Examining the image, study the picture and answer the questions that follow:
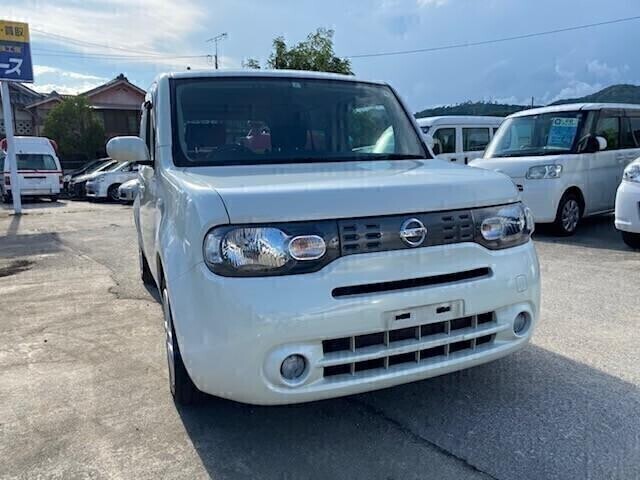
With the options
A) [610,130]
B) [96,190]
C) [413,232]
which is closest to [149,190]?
[413,232]

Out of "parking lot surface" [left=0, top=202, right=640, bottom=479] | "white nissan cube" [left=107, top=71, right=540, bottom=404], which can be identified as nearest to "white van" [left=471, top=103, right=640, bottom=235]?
"parking lot surface" [left=0, top=202, right=640, bottom=479]

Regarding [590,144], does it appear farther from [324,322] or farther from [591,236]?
[324,322]

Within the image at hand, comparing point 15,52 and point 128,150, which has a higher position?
point 15,52

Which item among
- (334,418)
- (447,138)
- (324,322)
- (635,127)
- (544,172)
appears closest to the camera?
(324,322)

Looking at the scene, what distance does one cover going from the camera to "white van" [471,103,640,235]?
7.70m

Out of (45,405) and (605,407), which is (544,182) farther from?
(45,405)

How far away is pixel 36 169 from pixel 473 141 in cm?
1452

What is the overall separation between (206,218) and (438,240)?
102 centimetres

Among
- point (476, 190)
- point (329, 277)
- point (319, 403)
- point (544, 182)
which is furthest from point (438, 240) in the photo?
point (544, 182)

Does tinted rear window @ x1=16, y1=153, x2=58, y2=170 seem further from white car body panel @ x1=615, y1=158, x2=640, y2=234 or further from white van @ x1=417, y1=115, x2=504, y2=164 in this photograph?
white car body panel @ x1=615, y1=158, x2=640, y2=234

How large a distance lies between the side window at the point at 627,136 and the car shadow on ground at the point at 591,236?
132cm

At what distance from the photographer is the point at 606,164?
842 cm

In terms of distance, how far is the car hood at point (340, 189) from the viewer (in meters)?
2.24

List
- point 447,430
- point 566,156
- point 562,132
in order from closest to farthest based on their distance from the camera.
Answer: point 447,430, point 566,156, point 562,132
